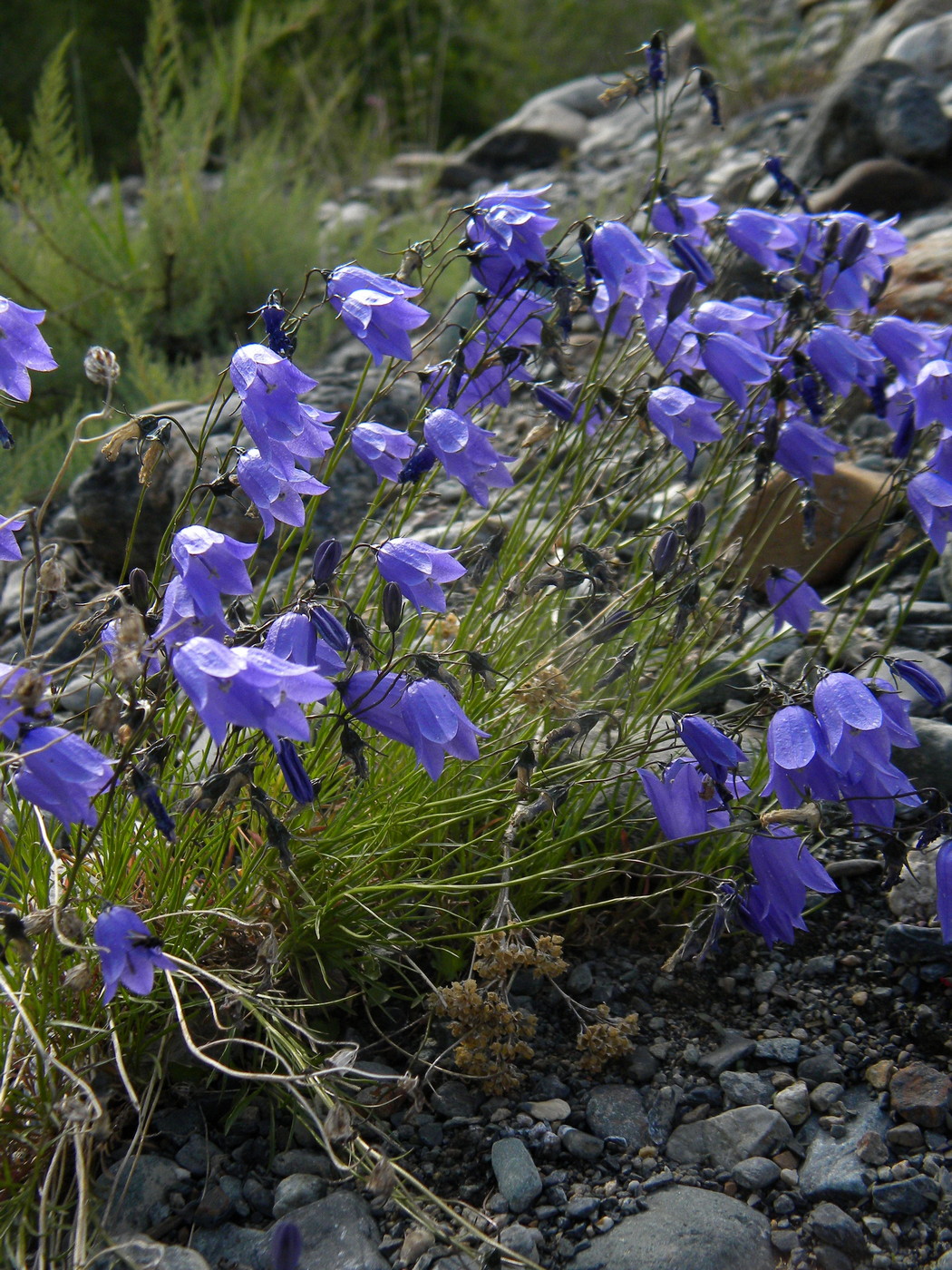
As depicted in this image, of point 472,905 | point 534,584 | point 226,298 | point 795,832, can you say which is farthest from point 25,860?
point 226,298

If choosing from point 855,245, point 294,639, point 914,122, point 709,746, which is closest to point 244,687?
point 294,639

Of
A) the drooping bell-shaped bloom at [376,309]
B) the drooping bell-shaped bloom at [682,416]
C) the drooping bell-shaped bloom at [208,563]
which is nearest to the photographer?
the drooping bell-shaped bloom at [208,563]

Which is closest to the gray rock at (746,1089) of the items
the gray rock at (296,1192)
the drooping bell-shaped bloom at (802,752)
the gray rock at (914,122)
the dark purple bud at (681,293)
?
the drooping bell-shaped bloom at (802,752)

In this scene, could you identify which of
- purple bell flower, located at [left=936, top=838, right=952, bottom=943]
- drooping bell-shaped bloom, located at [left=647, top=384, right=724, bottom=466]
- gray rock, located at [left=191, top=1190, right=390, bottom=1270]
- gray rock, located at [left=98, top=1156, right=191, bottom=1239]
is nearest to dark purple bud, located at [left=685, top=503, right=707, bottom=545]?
drooping bell-shaped bloom, located at [left=647, top=384, right=724, bottom=466]

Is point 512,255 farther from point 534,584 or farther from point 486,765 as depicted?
point 486,765

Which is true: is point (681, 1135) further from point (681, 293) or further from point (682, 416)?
point (681, 293)

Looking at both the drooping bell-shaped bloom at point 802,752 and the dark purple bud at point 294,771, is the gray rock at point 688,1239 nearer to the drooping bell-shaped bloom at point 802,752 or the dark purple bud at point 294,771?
the drooping bell-shaped bloom at point 802,752

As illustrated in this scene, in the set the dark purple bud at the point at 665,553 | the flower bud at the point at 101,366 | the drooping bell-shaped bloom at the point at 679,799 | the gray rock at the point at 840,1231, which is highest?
the flower bud at the point at 101,366
